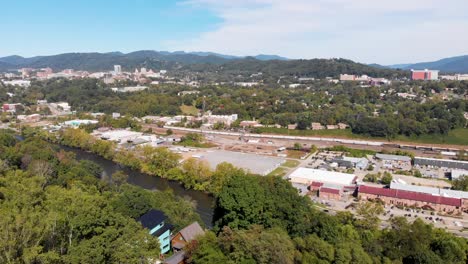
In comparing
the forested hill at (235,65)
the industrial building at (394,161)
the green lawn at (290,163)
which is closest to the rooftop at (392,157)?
the industrial building at (394,161)

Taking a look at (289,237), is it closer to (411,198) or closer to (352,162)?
(411,198)

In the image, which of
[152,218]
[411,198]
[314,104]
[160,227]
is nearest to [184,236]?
[160,227]

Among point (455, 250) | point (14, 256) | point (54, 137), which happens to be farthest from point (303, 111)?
point (14, 256)

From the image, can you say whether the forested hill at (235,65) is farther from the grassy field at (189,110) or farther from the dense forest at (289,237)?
the dense forest at (289,237)

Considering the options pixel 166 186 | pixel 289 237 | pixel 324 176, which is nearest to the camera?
pixel 289 237

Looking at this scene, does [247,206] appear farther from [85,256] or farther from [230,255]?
[85,256]

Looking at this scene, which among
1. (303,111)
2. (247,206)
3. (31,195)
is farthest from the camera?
(303,111)
